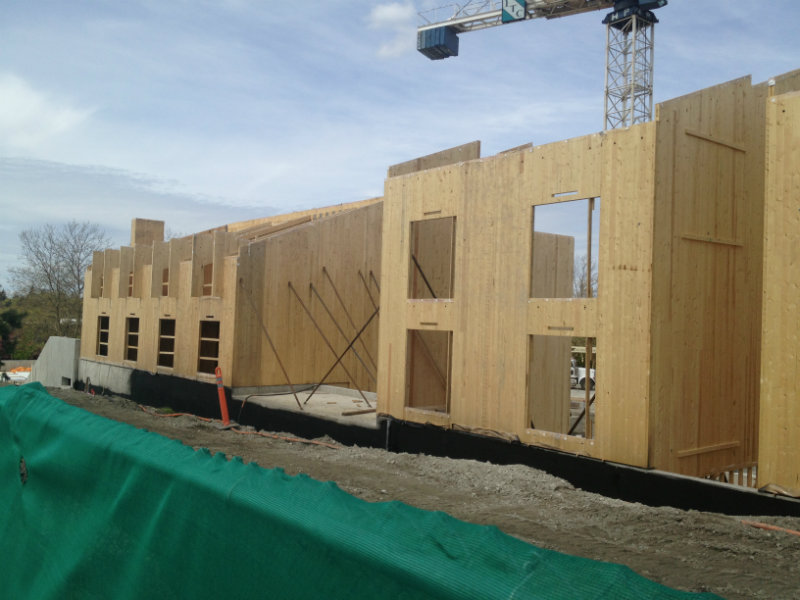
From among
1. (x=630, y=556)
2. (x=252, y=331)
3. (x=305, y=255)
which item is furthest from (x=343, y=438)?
(x=630, y=556)

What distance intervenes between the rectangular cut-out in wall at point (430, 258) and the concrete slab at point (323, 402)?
3.09 meters

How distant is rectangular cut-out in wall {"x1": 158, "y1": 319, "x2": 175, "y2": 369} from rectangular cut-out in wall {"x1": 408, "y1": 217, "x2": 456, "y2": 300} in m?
11.3

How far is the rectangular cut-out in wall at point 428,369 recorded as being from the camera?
14.2 meters

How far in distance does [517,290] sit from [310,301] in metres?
9.75

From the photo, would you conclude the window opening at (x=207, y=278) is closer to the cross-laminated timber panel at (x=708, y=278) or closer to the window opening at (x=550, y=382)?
the window opening at (x=550, y=382)


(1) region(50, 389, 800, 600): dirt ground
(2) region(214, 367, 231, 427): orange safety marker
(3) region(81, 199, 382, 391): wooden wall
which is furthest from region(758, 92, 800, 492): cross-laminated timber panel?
(2) region(214, 367, 231, 427): orange safety marker

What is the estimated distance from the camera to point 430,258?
15.4 meters

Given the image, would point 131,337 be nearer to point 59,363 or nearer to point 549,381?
point 59,363

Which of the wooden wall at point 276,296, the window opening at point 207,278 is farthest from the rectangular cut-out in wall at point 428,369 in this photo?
the window opening at point 207,278

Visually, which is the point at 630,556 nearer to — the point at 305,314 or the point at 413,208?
the point at 413,208

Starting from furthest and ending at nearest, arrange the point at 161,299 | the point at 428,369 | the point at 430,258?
the point at 161,299 < the point at 430,258 < the point at 428,369

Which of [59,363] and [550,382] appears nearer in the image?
[550,382]

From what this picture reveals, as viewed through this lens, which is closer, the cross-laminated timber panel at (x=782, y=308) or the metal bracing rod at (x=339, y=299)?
the cross-laminated timber panel at (x=782, y=308)

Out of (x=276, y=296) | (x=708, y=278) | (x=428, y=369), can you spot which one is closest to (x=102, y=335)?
(x=276, y=296)
